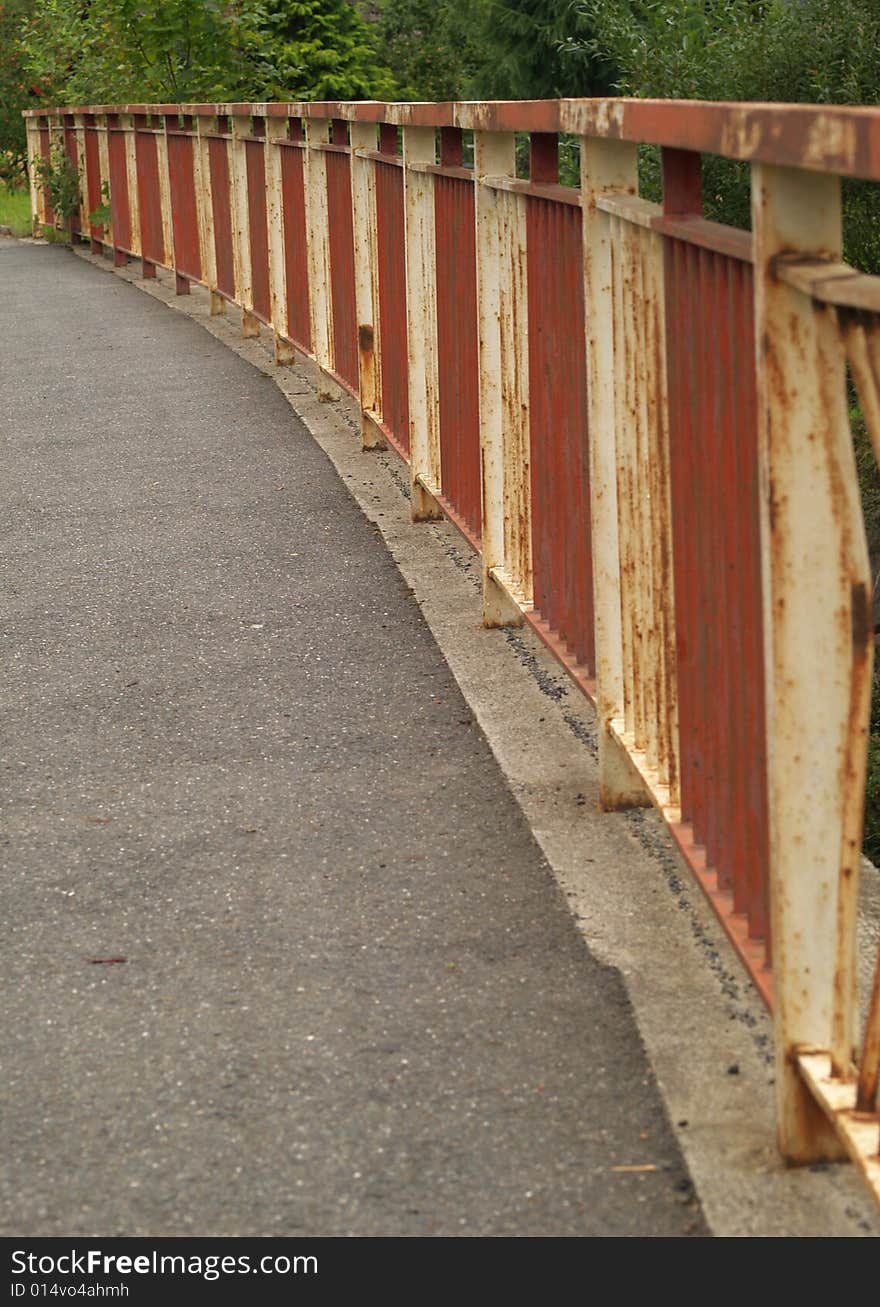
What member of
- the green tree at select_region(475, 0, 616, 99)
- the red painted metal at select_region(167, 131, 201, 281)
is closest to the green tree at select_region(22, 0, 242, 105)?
the red painted metal at select_region(167, 131, 201, 281)

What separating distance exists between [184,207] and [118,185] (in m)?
3.63

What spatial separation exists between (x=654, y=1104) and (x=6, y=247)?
2137cm

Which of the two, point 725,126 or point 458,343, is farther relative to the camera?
point 458,343

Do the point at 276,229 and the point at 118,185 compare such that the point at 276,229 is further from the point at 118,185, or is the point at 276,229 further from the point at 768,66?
the point at 118,185

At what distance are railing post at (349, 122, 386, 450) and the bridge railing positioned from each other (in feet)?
3.50

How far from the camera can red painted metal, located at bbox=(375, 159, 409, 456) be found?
765cm

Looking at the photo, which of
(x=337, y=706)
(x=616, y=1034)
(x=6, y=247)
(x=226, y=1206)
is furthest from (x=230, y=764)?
(x=6, y=247)

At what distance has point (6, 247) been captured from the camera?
2336cm

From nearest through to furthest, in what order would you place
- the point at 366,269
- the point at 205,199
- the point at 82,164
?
1. the point at 366,269
2. the point at 205,199
3. the point at 82,164

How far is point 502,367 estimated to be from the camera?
5.64 meters

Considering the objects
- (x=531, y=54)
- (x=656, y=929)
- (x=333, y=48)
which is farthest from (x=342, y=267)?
(x=333, y=48)

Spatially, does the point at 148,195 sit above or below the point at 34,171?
below

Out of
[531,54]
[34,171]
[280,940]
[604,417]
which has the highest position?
[531,54]

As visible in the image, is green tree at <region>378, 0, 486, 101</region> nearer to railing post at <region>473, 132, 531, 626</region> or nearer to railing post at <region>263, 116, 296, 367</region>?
railing post at <region>263, 116, 296, 367</region>
